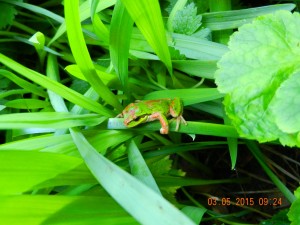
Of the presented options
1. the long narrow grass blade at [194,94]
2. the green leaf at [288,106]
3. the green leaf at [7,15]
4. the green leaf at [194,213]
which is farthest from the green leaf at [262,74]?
the green leaf at [7,15]

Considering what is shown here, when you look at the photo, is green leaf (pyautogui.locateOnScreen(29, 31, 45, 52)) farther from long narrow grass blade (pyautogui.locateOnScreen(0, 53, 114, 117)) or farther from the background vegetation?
long narrow grass blade (pyautogui.locateOnScreen(0, 53, 114, 117))

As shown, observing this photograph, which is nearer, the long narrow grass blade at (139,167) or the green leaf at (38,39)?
the long narrow grass blade at (139,167)

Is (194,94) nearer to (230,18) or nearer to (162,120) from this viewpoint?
(162,120)

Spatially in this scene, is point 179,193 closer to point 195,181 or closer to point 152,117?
point 195,181

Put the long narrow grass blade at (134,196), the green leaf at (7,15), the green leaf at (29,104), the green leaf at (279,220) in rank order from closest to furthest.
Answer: the long narrow grass blade at (134,196) < the green leaf at (279,220) < the green leaf at (29,104) < the green leaf at (7,15)

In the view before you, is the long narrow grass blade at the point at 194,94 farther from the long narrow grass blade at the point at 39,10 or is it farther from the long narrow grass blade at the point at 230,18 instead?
the long narrow grass blade at the point at 39,10
